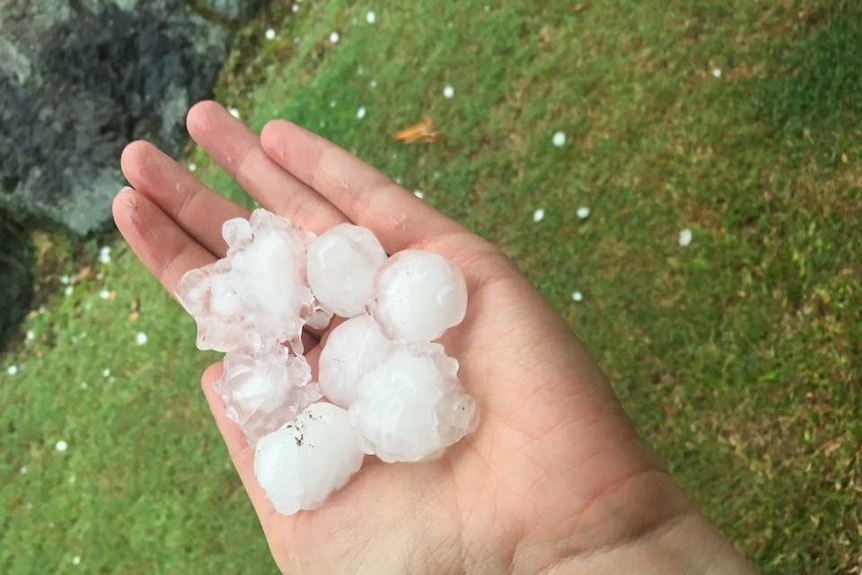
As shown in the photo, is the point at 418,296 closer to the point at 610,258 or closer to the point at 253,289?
the point at 253,289

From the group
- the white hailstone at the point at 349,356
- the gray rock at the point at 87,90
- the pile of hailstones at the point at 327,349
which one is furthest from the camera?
the gray rock at the point at 87,90

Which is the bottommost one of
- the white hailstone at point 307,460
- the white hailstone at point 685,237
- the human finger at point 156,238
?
the white hailstone at point 307,460

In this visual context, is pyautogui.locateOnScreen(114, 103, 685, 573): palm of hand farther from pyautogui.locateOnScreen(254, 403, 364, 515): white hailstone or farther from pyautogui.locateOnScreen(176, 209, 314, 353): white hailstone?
pyautogui.locateOnScreen(176, 209, 314, 353): white hailstone

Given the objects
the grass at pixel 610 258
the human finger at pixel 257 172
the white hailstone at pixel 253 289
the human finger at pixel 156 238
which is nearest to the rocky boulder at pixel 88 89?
the grass at pixel 610 258

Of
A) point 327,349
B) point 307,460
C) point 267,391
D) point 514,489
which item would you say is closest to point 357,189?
point 327,349

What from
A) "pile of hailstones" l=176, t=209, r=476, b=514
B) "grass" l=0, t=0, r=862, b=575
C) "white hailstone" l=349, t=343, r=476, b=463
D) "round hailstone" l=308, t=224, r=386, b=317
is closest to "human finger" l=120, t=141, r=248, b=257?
"pile of hailstones" l=176, t=209, r=476, b=514

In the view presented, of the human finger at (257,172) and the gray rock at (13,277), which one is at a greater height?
the human finger at (257,172)

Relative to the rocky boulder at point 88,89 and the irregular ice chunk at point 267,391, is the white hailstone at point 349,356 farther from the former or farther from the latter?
the rocky boulder at point 88,89
